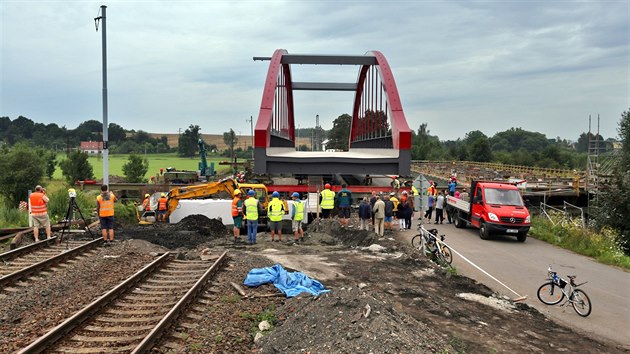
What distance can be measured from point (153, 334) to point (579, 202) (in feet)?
115

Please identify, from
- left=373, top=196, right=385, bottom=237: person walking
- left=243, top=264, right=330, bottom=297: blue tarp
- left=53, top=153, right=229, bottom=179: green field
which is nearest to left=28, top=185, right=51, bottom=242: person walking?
left=243, top=264, right=330, bottom=297: blue tarp

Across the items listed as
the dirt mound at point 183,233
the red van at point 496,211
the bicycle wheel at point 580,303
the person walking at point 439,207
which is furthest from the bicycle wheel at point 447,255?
the person walking at point 439,207

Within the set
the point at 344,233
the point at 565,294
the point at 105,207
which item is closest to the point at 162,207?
the point at 105,207

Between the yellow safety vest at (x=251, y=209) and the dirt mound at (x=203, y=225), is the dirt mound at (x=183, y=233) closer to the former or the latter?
the dirt mound at (x=203, y=225)

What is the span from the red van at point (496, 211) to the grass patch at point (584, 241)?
1439 millimetres

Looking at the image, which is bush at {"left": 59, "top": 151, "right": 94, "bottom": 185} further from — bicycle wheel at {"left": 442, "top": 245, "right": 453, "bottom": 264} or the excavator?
bicycle wheel at {"left": 442, "top": 245, "right": 453, "bottom": 264}

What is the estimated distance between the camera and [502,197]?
18984 millimetres

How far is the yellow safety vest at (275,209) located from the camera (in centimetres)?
1673

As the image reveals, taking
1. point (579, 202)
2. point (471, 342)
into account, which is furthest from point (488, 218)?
point (579, 202)

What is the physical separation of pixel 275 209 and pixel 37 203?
7084 millimetres

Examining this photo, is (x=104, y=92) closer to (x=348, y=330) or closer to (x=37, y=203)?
(x=37, y=203)

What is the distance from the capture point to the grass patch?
1581cm

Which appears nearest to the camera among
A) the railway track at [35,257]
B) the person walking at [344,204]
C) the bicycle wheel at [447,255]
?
the railway track at [35,257]

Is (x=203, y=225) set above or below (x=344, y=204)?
below
